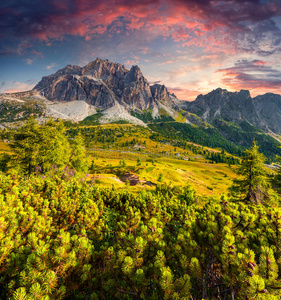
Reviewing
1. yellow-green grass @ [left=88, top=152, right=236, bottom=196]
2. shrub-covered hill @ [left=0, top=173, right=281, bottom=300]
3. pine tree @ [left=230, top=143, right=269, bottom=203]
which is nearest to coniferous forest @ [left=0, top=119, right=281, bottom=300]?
shrub-covered hill @ [left=0, top=173, right=281, bottom=300]

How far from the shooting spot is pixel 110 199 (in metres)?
11.8

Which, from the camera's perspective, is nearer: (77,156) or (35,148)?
(35,148)

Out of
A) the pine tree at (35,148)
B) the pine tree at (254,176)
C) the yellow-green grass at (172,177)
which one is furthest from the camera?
the yellow-green grass at (172,177)

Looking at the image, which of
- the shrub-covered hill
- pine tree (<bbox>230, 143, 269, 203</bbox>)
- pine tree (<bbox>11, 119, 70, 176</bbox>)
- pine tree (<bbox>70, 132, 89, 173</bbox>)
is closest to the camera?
the shrub-covered hill

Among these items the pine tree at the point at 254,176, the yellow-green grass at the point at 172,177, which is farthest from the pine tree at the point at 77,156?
the pine tree at the point at 254,176

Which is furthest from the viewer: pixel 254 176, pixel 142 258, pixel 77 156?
pixel 77 156

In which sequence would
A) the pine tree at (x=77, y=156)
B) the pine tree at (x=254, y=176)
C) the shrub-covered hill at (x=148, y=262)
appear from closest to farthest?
the shrub-covered hill at (x=148, y=262)
the pine tree at (x=254, y=176)
the pine tree at (x=77, y=156)

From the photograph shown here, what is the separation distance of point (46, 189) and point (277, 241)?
1289cm

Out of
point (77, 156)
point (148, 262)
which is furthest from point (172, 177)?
point (148, 262)

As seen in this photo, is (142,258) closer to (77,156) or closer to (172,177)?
(77,156)

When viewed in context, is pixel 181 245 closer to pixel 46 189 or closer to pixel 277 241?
pixel 277 241

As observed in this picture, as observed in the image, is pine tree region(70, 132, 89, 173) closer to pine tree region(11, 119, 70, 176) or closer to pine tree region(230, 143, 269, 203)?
pine tree region(11, 119, 70, 176)

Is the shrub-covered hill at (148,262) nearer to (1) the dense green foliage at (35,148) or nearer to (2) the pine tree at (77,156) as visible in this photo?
(1) the dense green foliage at (35,148)

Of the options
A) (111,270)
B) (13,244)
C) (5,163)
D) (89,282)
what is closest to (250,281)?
(111,270)
